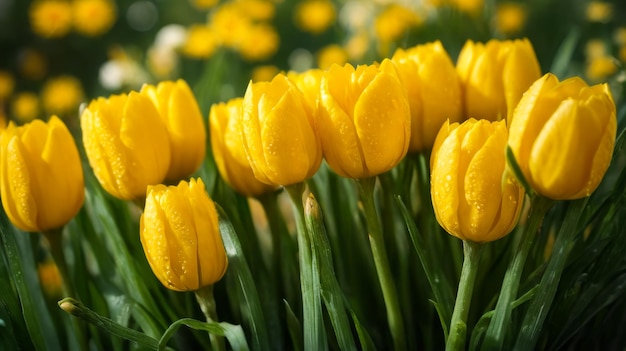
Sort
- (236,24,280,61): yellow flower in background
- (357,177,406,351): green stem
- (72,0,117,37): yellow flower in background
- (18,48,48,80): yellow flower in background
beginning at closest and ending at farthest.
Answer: (357,177,406,351): green stem → (236,24,280,61): yellow flower in background → (72,0,117,37): yellow flower in background → (18,48,48,80): yellow flower in background

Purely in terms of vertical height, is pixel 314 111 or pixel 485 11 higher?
pixel 314 111

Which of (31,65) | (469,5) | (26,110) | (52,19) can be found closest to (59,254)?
(469,5)

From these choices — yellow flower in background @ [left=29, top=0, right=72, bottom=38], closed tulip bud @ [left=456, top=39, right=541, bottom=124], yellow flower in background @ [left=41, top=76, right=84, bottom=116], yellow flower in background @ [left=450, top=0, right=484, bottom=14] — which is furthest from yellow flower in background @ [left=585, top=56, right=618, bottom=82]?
yellow flower in background @ [left=29, top=0, right=72, bottom=38]

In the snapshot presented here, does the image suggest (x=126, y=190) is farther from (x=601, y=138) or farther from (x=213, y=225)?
(x=601, y=138)

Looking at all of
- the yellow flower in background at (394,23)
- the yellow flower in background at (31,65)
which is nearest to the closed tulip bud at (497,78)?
the yellow flower in background at (394,23)

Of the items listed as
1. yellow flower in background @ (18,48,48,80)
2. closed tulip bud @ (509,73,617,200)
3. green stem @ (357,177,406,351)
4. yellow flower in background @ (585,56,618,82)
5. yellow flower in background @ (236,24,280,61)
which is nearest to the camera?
closed tulip bud @ (509,73,617,200)

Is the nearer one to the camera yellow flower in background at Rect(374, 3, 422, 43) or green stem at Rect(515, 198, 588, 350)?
green stem at Rect(515, 198, 588, 350)

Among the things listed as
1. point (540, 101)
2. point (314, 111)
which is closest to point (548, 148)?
point (540, 101)

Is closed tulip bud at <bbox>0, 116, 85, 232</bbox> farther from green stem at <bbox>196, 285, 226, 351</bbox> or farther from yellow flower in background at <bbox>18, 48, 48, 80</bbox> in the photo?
yellow flower in background at <bbox>18, 48, 48, 80</bbox>
